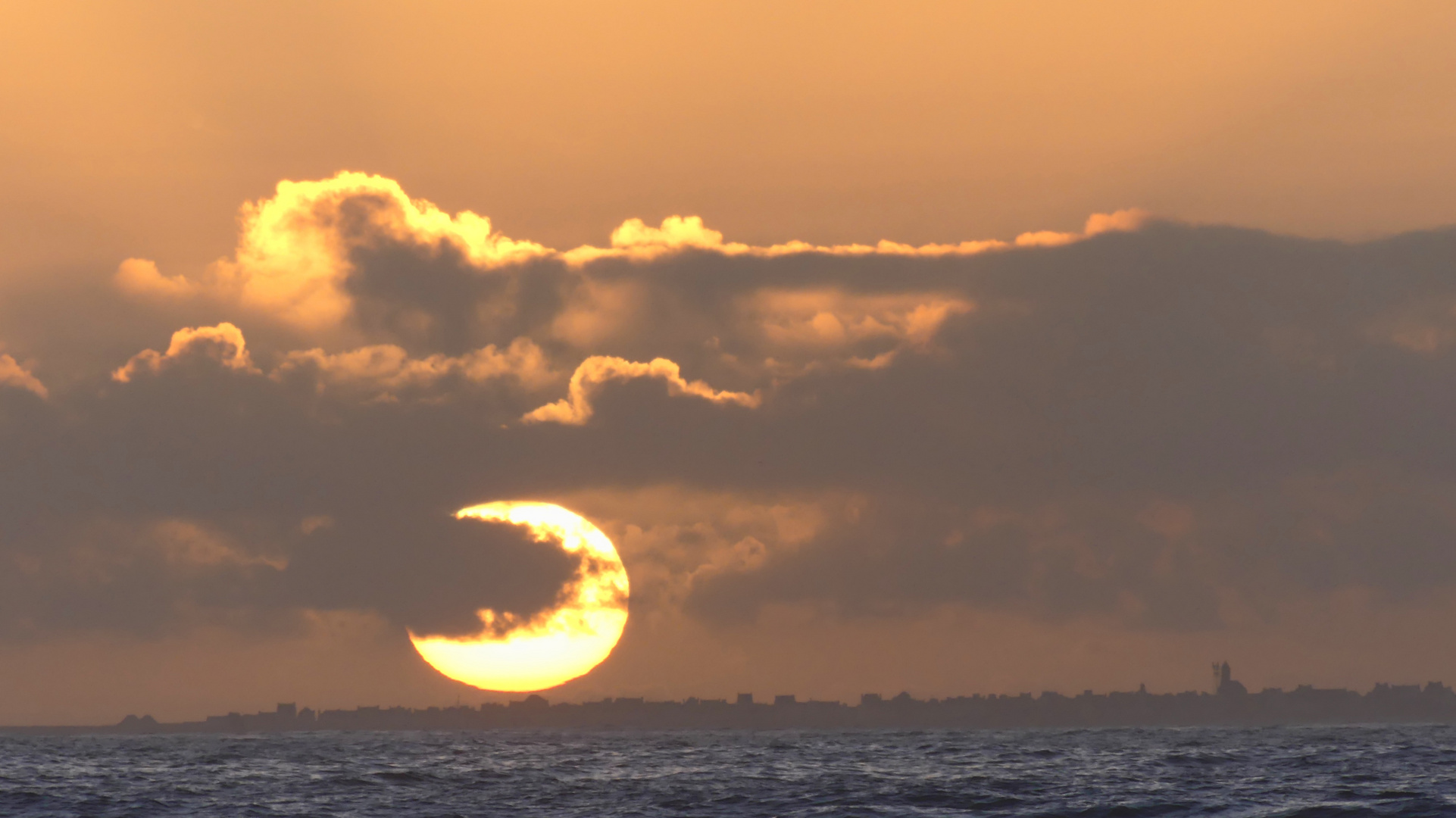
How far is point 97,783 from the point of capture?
533 ft

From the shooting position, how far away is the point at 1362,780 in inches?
5098

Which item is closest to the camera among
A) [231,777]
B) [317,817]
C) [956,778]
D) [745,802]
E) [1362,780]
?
[317,817]

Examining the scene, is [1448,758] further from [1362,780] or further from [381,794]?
[381,794]

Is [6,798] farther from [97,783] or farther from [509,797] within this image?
[509,797]

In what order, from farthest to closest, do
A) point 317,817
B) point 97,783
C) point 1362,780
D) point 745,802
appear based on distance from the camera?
point 97,783
point 1362,780
point 745,802
point 317,817

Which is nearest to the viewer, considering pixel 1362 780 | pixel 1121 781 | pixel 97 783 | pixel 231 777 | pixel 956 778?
pixel 1362 780

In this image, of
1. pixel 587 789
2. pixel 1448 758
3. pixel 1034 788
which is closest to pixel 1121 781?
pixel 1034 788

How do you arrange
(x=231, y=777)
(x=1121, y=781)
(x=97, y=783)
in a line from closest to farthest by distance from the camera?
(x=1121, y=781) < (x=97, y=783) < (x=231, y=777)

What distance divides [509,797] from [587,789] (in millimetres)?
13673

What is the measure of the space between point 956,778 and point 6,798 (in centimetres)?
9415

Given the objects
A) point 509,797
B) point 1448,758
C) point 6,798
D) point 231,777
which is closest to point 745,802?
point 509,797

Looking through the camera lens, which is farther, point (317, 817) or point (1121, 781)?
point (1121, 781)

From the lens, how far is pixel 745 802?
390ft

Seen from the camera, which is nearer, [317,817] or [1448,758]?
[317,817]
